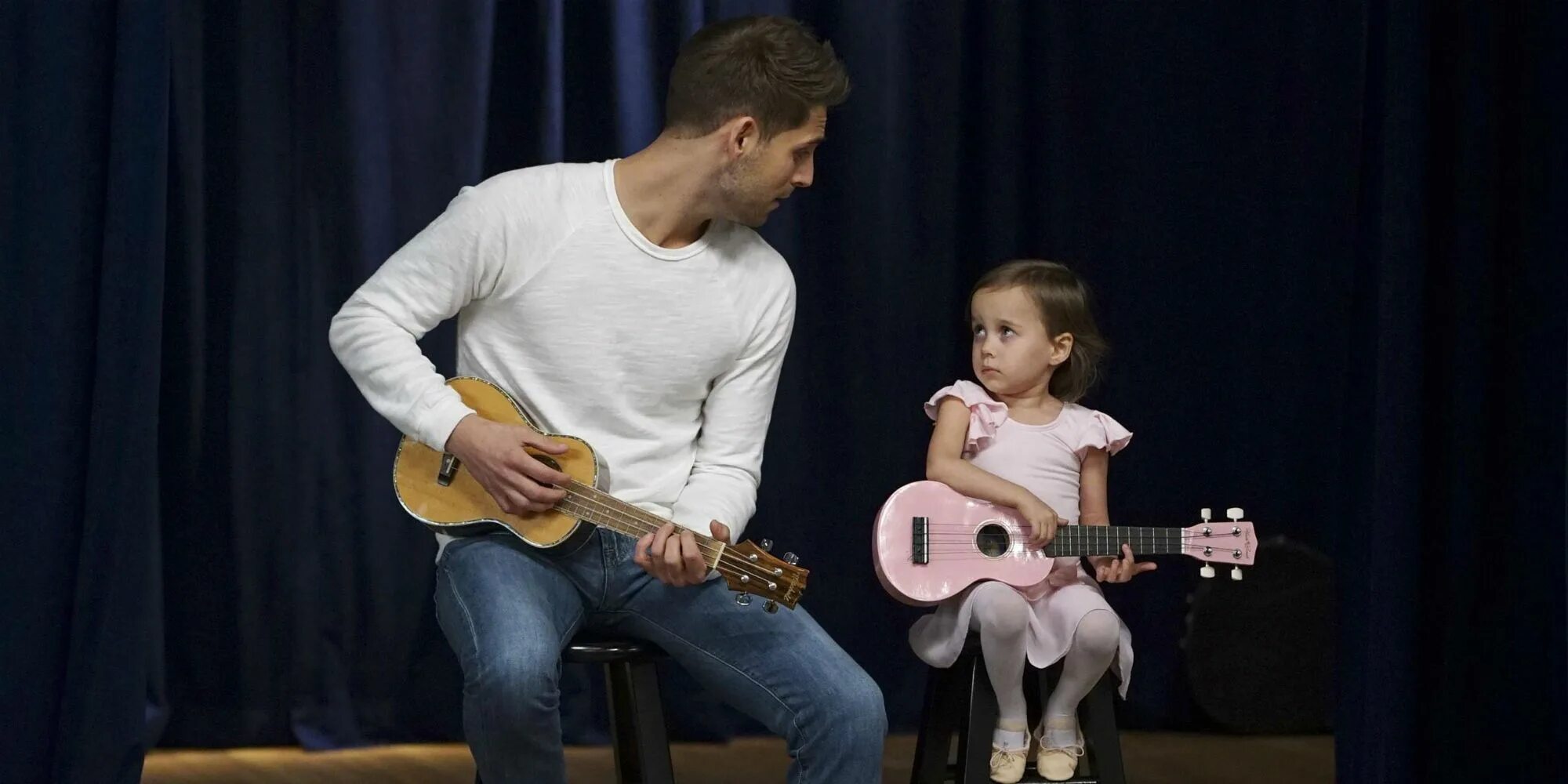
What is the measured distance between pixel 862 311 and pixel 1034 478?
0.98 meters

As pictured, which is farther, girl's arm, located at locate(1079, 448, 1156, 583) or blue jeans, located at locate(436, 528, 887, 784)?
girl's arm, located at locate(1079, 448, 1156, 583)

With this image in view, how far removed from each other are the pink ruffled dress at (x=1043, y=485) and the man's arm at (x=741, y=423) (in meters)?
0.35

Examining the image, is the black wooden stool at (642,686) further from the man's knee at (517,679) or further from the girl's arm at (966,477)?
the girl's arm at (966,477)

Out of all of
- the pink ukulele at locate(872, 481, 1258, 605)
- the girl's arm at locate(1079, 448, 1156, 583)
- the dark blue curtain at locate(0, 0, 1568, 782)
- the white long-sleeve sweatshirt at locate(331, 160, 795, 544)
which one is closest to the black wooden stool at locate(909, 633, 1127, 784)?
the pink ukulele at locate(872, 481, 1258, 605)

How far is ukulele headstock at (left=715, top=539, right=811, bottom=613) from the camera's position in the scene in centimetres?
201

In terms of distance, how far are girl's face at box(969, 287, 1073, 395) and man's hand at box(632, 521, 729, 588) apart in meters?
0.70

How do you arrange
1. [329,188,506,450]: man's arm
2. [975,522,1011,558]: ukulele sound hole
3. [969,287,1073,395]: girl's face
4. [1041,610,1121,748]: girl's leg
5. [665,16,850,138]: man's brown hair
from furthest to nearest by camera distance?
1. [969,287,1073,395]: girl's face
2. [975,522,1011,558]: ukulele sound hole
3. [1041,610,1121,748]: girl's leg
4. [665,16,850,138]: man's brown hair
5. [329,188,506,450]: man's arm

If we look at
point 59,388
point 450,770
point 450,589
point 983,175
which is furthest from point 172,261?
point 983,175

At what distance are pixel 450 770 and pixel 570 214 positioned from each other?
1350 millimetres

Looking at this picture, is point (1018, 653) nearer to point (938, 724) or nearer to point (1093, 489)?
point (938, 724)

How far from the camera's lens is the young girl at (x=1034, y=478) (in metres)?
2.34

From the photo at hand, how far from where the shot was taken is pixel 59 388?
7.47ft

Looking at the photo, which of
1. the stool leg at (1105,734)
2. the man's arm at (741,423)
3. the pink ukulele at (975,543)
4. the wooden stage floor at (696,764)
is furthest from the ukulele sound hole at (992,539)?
the wooden stage floor at (696,764)

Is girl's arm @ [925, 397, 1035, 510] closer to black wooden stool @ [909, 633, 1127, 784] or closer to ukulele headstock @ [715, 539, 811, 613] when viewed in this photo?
black wooden stool @ [909, 633, 1127, 784]
